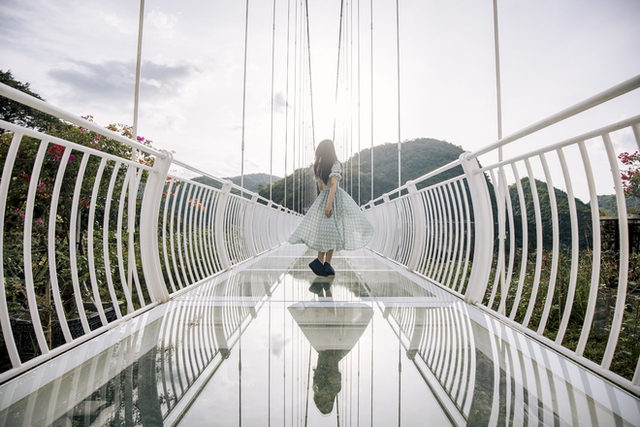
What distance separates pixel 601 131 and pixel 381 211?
4476mm

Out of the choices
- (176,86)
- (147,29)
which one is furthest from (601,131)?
(176,86)

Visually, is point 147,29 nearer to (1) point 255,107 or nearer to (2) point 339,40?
(1) point 255,107

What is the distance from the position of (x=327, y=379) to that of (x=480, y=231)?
1.48 metres

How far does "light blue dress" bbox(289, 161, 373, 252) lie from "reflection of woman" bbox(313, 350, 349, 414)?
70.5 inches

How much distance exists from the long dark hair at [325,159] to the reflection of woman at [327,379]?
6.52 ft

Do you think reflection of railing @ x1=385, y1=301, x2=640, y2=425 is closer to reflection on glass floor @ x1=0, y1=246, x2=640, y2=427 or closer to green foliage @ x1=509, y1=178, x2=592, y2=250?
reflection on glass floor @ x1=0, y1=246, x2=640, y2=427

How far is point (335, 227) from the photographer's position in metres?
3.04

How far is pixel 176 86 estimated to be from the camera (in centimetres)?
1174

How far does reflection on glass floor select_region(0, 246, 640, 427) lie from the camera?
2.80 ft

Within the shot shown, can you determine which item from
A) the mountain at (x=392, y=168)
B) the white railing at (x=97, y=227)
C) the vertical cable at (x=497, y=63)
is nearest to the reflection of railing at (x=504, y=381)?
the white railing at (x=97, y=227)

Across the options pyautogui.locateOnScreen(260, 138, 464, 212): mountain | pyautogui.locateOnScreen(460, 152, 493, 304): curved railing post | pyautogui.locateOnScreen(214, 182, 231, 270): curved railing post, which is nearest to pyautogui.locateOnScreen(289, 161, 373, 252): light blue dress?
pyautogui.locateOnScreen(214, 182, 231, 270): curved railing post

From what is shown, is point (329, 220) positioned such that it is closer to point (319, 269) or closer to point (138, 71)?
point (319, 269)

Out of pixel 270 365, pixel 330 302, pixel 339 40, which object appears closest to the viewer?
pixel 270 365

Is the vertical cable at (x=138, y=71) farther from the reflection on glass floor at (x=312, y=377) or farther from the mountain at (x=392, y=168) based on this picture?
the mountain at (x=392, y=168)
